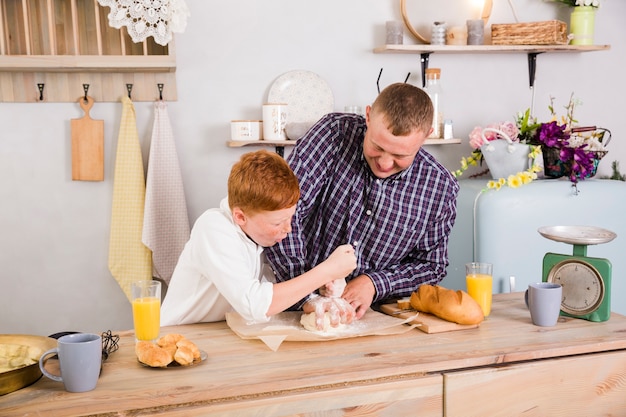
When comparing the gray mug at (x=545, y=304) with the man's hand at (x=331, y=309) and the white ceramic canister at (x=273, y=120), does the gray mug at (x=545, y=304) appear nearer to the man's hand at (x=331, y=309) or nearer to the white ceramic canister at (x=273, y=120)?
the man's hand at (x=331, y=309)

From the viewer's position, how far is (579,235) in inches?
80.7

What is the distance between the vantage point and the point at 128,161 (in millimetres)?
3213

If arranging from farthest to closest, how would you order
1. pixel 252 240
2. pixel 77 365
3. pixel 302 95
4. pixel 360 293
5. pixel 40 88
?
pixel 302 95 < pixel 40 88 < pixel 360 293 < pixel 252 240 < pixel 77 365

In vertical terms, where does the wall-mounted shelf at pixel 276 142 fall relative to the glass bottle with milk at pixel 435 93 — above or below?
below

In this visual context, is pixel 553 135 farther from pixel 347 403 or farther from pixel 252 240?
pixel 347 403

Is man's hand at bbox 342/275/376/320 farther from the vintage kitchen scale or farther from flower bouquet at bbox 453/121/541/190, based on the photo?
flower bouquet at bbox 453/121/541/190

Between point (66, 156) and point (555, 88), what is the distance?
2686mm

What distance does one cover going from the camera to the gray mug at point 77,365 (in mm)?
1440

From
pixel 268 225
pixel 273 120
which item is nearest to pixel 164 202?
pixel 273 120

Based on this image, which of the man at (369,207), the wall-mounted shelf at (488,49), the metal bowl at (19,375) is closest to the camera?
the metal bowl at (19,375)

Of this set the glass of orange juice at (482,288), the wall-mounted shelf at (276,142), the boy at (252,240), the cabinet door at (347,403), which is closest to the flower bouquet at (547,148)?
the wall-mounted shelf at (276,142)

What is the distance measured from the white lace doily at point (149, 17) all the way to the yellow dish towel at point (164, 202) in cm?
39

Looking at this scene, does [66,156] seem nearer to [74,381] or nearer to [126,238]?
[126,238]

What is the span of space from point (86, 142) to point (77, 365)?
200cm
